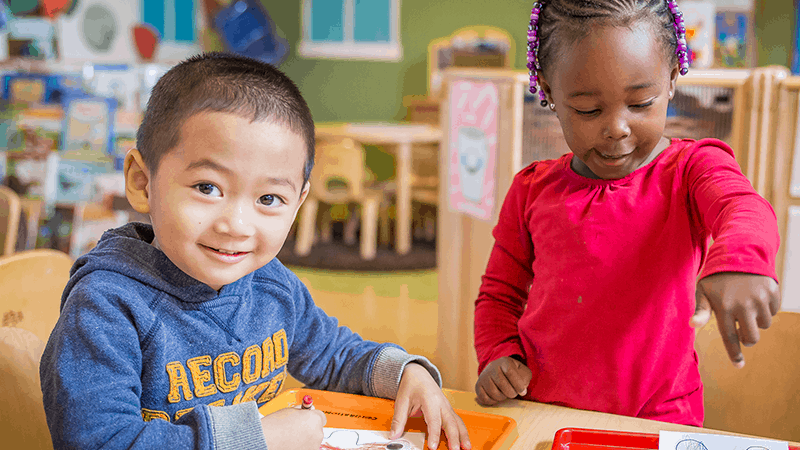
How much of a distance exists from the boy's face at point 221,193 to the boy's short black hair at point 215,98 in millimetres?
14

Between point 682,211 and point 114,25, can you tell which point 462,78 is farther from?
point 114,25

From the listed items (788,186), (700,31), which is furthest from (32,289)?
(700,31)

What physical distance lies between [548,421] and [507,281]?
27 cm

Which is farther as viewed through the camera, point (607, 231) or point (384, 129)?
point (384, 129)

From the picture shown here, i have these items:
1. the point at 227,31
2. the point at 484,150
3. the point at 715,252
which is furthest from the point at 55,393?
the point at 227,31

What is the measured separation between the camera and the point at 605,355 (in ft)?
3.31

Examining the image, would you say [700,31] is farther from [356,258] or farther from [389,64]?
[389,64]

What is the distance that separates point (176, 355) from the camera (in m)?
0.80

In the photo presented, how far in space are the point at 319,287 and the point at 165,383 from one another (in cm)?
366

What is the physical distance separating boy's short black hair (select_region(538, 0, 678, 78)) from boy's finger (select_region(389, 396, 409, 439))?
0.49 meters

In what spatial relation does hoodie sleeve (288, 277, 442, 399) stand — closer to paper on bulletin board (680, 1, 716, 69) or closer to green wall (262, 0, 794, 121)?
paper on bulletin board (680, 1, 716, 69)

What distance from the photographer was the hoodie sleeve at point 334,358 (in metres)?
0.97

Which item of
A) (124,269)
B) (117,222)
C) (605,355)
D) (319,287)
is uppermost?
(124,269)

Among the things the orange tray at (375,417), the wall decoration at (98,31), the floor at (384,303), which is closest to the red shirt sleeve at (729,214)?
the orange tray at (375,417)
